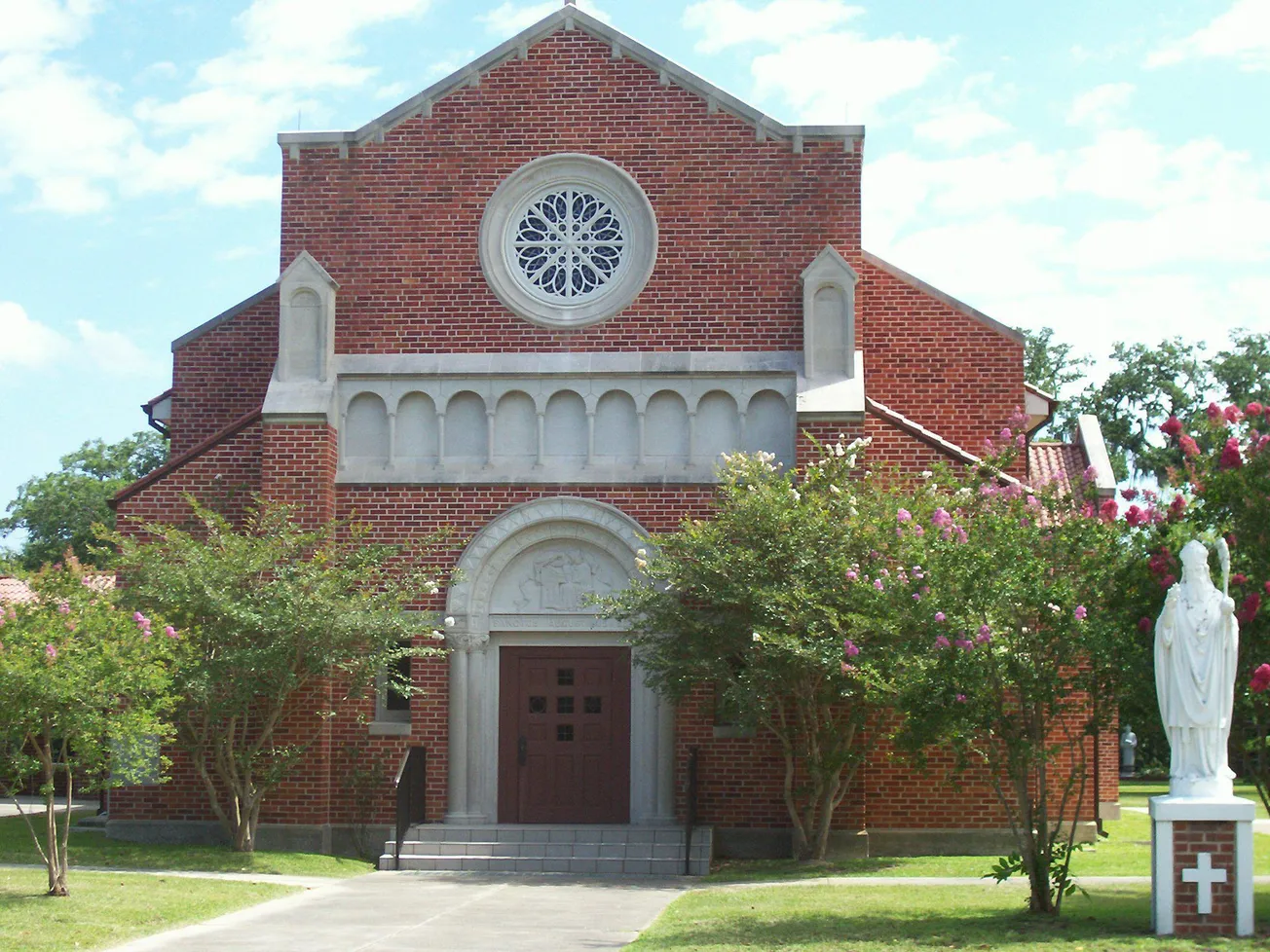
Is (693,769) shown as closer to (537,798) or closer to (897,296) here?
(537,798)

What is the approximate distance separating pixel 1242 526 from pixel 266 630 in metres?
10.6

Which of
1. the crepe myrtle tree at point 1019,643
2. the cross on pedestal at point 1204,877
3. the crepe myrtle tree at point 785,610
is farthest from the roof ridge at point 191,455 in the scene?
the cross on pedestal at point 1204,877

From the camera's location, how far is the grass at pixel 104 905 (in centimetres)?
1246

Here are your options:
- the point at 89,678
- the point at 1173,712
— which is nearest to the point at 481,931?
the point at 89,678

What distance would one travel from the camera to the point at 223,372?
75.2 feet

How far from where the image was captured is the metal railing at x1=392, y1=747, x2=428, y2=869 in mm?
18844

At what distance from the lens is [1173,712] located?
471 inches

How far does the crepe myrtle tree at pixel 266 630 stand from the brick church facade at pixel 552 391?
1.47 feet

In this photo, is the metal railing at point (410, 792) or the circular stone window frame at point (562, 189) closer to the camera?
the metal railing at point (410, 792)

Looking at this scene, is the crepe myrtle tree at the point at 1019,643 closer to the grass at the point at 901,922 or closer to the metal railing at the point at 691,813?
the grass at the point at 901,922

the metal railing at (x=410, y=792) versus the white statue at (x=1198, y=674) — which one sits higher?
the white statue at (x=1198, y=674)

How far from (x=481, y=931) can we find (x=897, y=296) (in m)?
12.0

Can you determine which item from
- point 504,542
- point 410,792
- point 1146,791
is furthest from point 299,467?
point 1146,791

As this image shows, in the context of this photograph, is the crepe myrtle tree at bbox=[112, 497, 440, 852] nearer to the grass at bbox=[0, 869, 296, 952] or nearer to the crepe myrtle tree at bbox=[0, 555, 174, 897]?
the grass at bbox=[0, 869, 296, 952]
